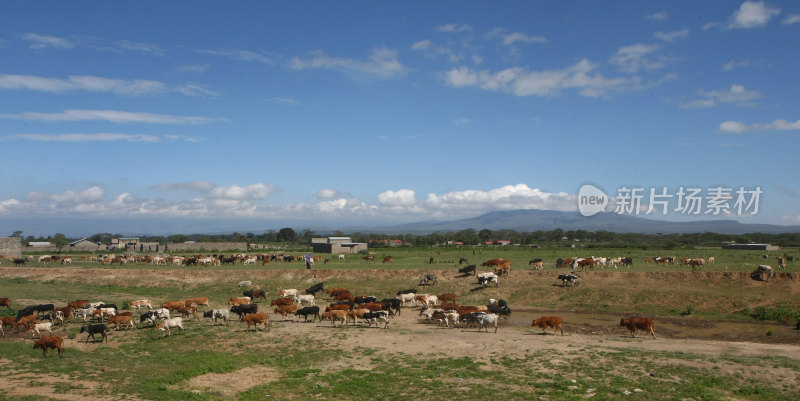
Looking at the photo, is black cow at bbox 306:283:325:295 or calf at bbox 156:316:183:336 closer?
calf at bbox 156:316:183:336

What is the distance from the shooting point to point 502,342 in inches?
819

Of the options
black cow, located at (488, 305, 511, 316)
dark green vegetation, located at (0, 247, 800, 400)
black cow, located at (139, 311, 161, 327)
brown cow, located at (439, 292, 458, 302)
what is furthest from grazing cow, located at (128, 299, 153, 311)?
black cow, located at (488, 305, 511, 316)

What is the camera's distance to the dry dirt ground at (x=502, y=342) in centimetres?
1479

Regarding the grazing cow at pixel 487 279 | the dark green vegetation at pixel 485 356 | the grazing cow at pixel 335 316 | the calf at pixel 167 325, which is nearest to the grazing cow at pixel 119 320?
the dark green vegetation at pixel 485 356

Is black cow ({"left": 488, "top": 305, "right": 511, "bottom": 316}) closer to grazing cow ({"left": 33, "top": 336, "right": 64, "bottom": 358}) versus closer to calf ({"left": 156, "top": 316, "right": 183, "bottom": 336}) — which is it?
calf ({"left": 156, "top": 316, "right": 183, "bottom": 336})

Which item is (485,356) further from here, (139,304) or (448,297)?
(139,304)

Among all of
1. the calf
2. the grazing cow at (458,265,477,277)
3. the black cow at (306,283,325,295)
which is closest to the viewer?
the calf

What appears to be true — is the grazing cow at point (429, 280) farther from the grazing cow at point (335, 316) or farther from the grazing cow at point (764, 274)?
the grazing cow at point (764, 274)

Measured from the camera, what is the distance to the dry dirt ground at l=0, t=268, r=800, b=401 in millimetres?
14789

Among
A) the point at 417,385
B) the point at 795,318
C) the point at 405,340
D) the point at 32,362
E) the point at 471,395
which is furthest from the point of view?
the point at 795,318

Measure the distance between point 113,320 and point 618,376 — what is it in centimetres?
2271

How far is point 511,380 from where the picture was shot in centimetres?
1480

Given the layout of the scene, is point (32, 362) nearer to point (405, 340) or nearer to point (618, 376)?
point (405, 340)

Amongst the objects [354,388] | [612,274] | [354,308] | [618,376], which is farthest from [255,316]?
[612,274]
